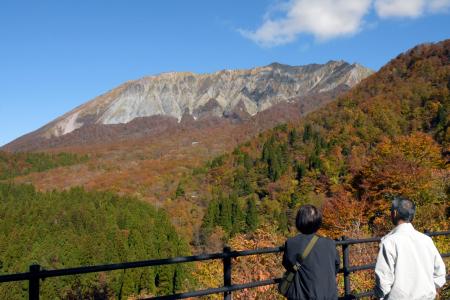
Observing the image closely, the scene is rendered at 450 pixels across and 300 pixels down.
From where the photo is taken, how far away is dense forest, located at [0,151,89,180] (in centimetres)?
18112

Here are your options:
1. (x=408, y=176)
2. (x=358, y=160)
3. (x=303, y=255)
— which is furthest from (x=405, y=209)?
(x=358, y=160)

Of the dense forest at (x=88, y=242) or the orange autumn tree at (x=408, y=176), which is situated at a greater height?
the orange autumn tree at (x=408, y=176)

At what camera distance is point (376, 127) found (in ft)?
281

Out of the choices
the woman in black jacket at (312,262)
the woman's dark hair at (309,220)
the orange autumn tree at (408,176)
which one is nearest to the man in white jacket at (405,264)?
the woman in black jacket at (312,262)

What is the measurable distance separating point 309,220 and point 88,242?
7699cm

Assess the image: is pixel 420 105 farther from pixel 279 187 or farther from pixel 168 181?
pixel 168 181

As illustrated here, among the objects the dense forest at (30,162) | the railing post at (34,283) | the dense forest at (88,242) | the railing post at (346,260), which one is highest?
the dense forest at (30,162)

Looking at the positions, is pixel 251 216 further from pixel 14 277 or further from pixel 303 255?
pixel 14 277

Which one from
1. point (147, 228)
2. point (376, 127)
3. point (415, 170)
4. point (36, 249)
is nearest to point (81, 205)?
point (147, 228)

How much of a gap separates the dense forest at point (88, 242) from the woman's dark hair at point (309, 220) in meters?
43.8

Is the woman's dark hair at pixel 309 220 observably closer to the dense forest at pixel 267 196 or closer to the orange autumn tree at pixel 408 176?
the dense forest at pixel 267 196

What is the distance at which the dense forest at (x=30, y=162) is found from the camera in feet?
594

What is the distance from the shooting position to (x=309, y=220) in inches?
139

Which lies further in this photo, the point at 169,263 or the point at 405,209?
the point at 169,263
